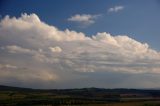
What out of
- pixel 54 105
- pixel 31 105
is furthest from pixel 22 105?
pixel 54 105

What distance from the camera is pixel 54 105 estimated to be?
96188 mm

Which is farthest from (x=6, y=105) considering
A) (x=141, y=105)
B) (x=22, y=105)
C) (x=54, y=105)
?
(x=141, y=105)

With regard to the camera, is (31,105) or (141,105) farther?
(31,105)

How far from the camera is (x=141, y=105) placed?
299 ft

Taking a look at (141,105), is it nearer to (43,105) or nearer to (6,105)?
(43,105)

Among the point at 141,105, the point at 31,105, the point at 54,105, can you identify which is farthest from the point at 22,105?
the point at 141,105

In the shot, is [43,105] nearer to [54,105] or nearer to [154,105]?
[54,105]

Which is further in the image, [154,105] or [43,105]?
[43,105]

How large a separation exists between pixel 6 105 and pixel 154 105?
3848 centimetres

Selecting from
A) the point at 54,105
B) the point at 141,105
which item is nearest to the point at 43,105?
the point at 54,105

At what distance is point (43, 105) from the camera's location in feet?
315

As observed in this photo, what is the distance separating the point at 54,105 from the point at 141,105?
22.8 meters

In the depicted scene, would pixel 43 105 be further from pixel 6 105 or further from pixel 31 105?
pixel 6 105

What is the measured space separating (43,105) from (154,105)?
28859 mm
